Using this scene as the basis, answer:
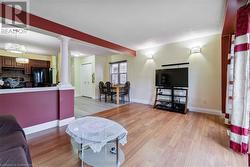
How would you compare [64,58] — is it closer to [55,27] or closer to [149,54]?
[55,27]

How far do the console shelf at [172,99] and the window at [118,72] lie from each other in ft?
7.59

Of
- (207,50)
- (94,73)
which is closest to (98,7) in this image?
(207,50)

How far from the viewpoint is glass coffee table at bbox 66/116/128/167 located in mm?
1501

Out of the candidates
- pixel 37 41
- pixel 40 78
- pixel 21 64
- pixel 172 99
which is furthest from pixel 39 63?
pixel 172 99

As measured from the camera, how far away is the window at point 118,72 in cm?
677

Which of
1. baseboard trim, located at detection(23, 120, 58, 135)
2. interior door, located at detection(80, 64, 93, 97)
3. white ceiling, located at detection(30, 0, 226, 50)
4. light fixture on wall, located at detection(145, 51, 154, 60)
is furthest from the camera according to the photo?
interior door, located at detection(80, 64, 93, 97)

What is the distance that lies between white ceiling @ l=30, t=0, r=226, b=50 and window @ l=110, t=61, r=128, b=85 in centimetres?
305

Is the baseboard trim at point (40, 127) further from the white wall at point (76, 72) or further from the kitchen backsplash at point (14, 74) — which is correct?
the kitchen backsplash at point (14, 74)

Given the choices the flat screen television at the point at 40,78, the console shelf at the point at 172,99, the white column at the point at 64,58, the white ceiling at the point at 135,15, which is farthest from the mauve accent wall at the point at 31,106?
the console shelf at the point at 172,99

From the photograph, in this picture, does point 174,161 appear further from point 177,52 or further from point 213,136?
point 177,52

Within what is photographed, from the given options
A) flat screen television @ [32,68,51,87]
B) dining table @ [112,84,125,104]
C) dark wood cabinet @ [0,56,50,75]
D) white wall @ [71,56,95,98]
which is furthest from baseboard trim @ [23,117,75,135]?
dark wood cabinet @ [0,56,50,75]

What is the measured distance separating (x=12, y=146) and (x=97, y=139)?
78 centimetres

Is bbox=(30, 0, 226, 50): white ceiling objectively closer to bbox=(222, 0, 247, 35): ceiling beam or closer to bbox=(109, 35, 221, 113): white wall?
bbox=(222, 0, 247, 35): ceiling beam

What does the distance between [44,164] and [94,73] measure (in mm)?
5592
